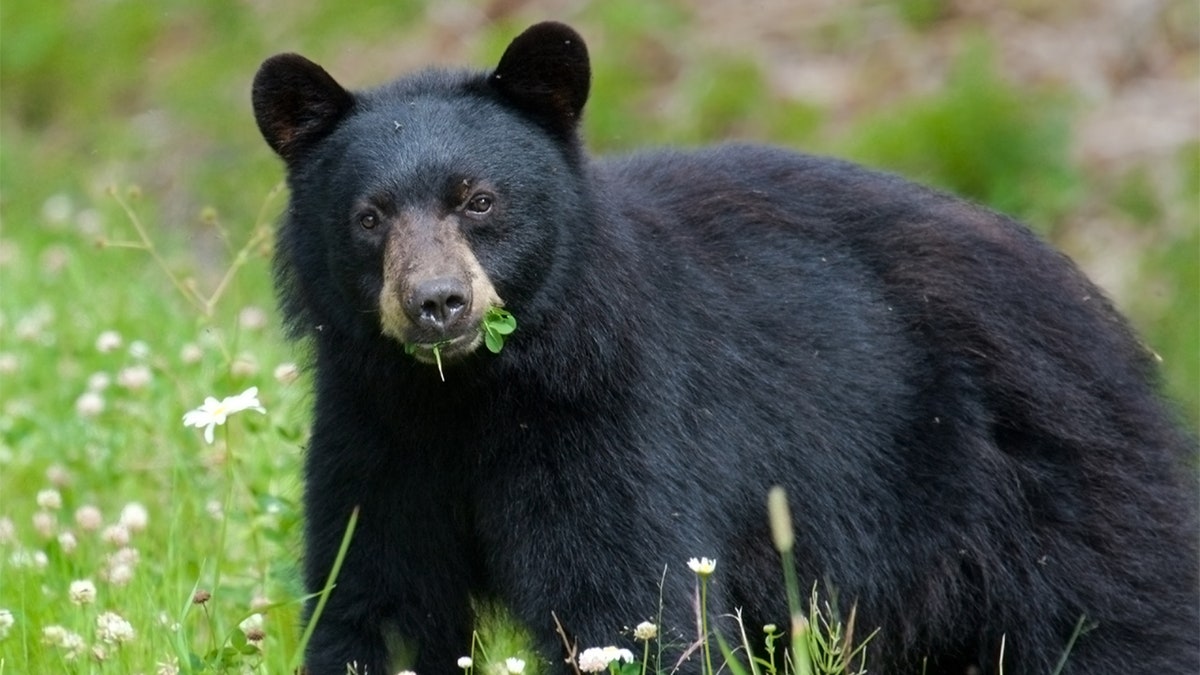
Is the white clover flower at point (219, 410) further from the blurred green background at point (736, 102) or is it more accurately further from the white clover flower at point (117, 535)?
the blurred green background at point (736, 102)

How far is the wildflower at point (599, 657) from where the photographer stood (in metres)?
4.41

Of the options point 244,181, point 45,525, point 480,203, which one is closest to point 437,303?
point 480,203

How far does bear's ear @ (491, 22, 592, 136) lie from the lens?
5.16m

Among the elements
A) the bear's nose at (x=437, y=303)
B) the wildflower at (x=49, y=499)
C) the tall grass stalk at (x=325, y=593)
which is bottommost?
the wildflower at (x=49, y=499)

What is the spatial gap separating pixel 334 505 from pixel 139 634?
2.31 ft

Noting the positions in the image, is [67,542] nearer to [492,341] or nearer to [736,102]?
[492,341]

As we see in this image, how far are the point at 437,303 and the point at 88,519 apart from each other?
2132 mm

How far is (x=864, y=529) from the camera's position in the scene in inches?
220

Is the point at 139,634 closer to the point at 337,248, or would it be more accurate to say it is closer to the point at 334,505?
the point at 334,505

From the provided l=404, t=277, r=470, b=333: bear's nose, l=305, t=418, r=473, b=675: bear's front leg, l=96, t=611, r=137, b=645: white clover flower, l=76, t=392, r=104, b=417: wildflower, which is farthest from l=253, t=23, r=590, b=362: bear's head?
l=76, t=392, r=104, b=417: wildflower

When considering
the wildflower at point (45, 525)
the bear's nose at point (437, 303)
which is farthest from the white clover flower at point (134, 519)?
the bear's nose at point (437, 303)

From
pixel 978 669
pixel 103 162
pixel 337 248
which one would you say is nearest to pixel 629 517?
pixel 337 248

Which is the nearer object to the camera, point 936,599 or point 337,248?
point 337,248

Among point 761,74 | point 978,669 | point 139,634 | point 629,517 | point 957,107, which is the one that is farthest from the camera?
point 761,74
